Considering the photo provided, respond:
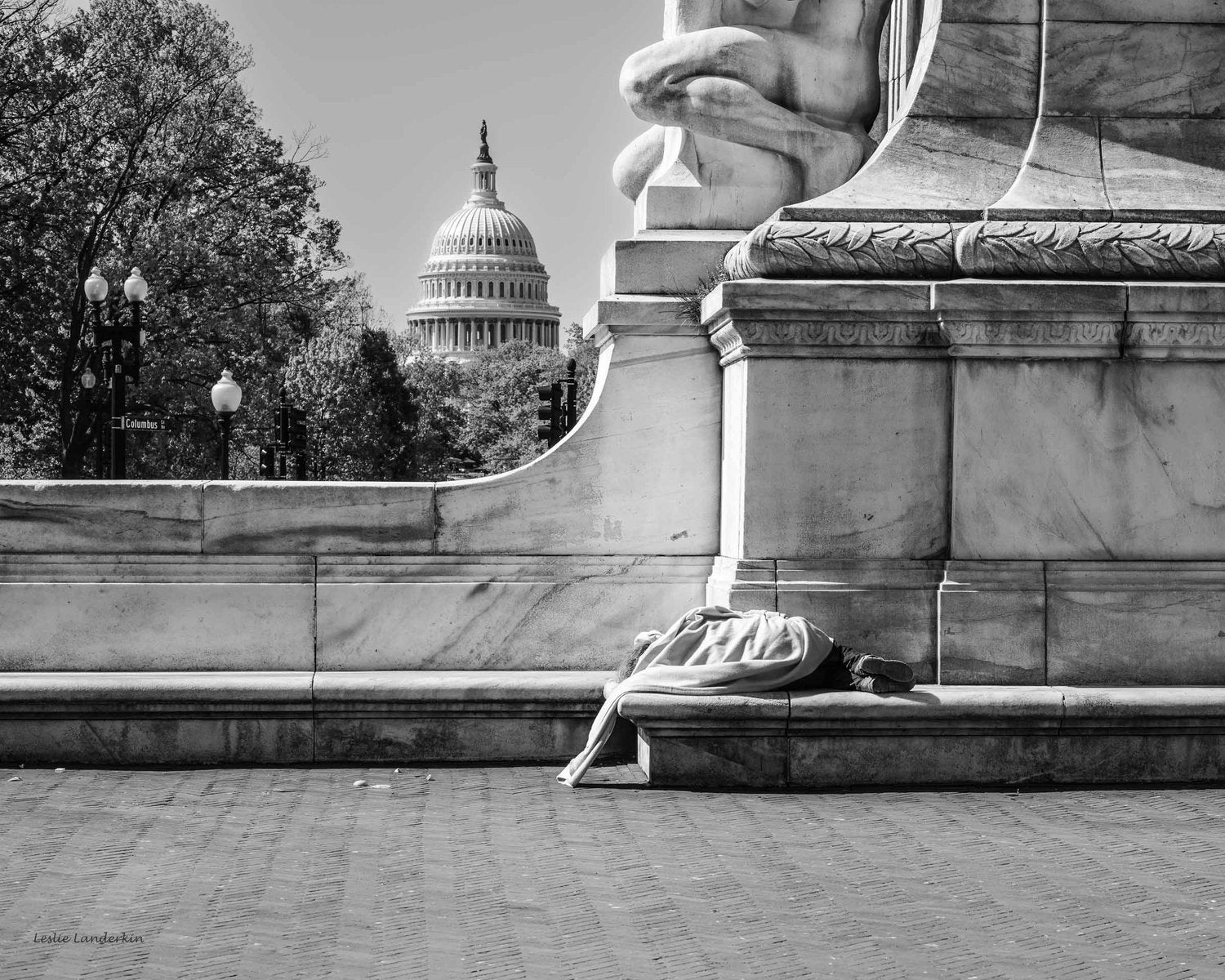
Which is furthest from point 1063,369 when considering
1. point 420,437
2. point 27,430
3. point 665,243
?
point 420,437

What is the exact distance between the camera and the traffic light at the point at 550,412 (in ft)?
70.3

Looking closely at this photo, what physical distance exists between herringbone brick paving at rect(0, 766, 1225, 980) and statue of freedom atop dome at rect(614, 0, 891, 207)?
129 inches

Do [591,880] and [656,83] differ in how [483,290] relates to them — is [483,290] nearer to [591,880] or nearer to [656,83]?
[656,83]

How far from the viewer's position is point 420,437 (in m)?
66.5

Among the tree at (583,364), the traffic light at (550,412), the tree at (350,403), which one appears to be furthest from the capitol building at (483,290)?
the traffic light at (550,412)

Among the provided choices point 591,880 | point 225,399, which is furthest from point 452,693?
point 225,399

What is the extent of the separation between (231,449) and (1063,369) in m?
35.6

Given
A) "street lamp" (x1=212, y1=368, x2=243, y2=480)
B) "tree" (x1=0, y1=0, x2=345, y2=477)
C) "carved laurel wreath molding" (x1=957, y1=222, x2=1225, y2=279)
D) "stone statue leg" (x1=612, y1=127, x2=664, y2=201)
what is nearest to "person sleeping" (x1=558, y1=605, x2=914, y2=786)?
"carved laurel wreath molding" (x1=957, y1=222, x2=1225, y2=279)

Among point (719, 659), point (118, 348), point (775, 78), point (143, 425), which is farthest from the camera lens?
point (118, 348)

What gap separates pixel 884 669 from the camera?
7039mm

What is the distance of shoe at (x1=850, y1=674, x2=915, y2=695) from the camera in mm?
7043

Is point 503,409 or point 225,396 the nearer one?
point 225,396

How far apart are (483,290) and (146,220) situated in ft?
449

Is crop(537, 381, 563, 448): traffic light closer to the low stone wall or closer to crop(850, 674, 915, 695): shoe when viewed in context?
the low stone wall
